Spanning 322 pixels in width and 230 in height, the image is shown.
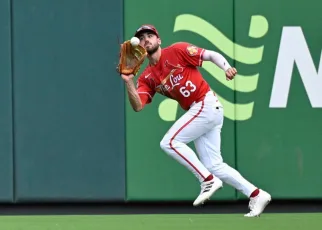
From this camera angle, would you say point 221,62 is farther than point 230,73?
Yes

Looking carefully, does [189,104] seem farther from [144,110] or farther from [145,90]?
[144,110]

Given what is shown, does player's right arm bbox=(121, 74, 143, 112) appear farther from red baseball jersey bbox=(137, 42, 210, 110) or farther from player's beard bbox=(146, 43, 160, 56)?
player's beard bbox=(146, 43, 160, 56)

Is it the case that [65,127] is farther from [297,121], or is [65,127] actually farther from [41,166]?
[297,121]

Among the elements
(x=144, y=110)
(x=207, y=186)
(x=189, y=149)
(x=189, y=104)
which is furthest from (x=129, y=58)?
(x=144, y=110)

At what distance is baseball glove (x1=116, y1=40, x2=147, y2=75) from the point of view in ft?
25.6

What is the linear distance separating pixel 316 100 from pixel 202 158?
9.42ft

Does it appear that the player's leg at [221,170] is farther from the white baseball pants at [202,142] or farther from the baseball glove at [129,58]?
the baseball glove at [129,58]

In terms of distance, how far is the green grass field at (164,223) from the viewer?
815cm

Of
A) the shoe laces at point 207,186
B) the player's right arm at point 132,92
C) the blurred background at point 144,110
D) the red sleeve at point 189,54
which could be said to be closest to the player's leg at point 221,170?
the shoe laces at point 207,186

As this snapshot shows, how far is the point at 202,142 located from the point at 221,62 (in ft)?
2.56

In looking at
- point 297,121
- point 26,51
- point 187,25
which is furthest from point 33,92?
point 297,121

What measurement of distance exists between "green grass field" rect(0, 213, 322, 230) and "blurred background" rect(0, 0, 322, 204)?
1.30 meters

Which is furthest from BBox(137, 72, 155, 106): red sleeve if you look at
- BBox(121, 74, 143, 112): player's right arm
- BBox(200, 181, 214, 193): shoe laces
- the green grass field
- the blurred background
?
the blurred background

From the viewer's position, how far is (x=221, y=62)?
8.06 meters
